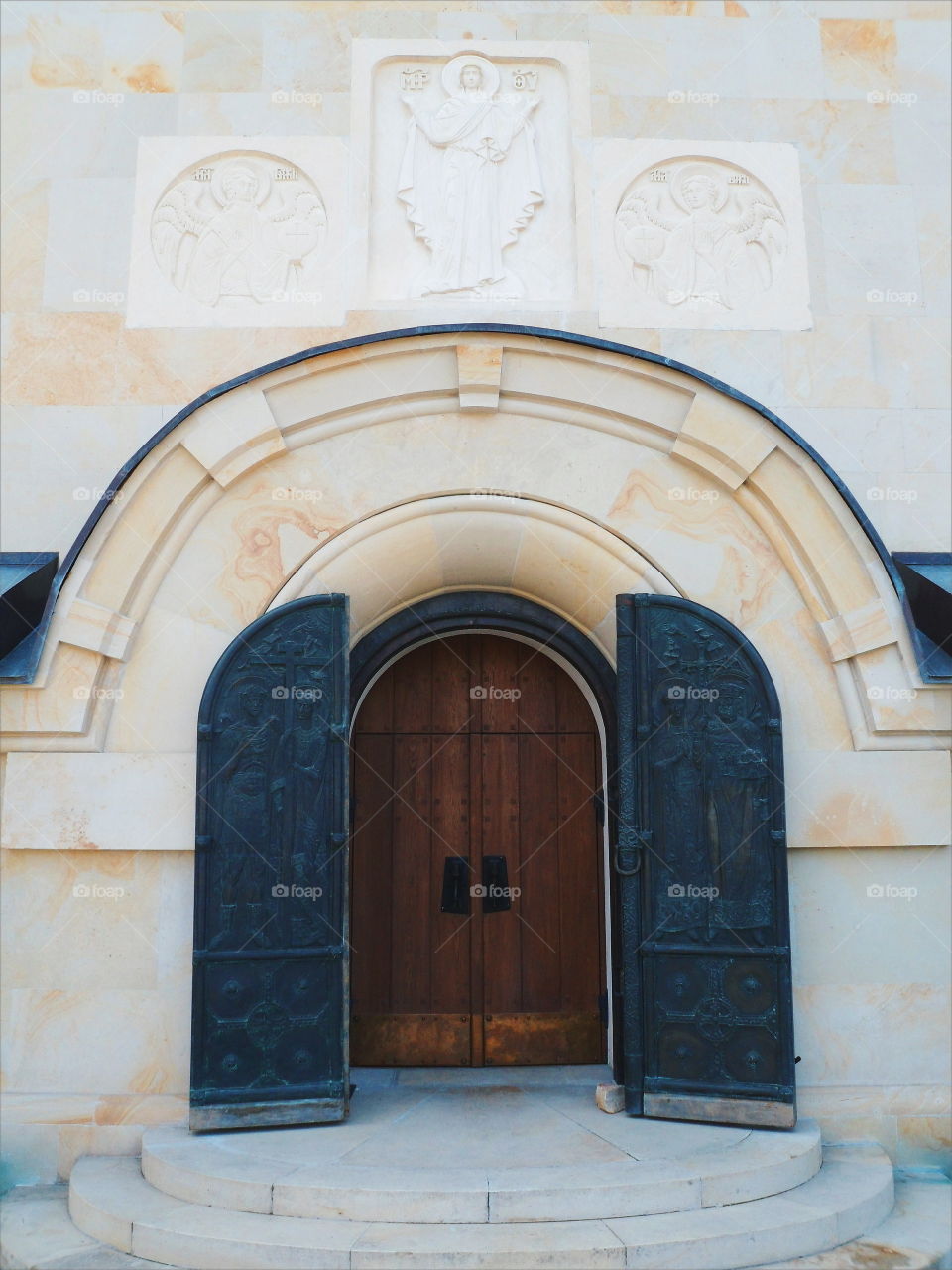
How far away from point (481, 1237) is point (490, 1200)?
140 millimetres

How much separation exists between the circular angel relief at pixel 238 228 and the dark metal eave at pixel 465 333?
560mm

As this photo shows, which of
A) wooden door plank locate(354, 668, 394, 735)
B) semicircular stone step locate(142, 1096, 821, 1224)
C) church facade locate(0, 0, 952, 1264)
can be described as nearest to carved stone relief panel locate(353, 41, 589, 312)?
church facade locate(0, 0, 952, 1264)

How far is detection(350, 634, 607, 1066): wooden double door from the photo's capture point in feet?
18.0

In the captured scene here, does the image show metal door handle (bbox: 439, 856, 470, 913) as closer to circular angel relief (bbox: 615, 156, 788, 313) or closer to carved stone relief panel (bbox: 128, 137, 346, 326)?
carved stone relief panel (bbox: 128, 137, 346, 326)

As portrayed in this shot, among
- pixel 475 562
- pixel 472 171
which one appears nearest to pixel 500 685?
pixel 475 562

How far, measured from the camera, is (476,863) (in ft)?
18.4

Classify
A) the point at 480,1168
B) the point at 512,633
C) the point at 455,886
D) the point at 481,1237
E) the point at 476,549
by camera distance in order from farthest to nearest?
1. the point at 512,633
2. the point at 455,886
3. the point at 476,549
4. the point at 480,1168
5. the point at 481,1237

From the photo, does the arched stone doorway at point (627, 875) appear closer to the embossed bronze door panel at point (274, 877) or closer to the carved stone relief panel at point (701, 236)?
the embossed bronze door panel at point (274, 877)

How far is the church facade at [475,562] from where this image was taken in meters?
4.75

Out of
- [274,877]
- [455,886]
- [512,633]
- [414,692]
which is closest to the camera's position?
[274,877]

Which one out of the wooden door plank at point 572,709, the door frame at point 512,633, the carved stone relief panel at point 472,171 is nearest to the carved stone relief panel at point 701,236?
the carved stone relief panel at point 472,171

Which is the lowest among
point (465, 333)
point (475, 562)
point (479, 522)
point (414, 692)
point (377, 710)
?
point (377, 710)

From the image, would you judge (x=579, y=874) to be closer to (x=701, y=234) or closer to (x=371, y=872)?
(x=371, y=872)

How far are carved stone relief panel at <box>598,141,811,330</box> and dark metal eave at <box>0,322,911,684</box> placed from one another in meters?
0.37
